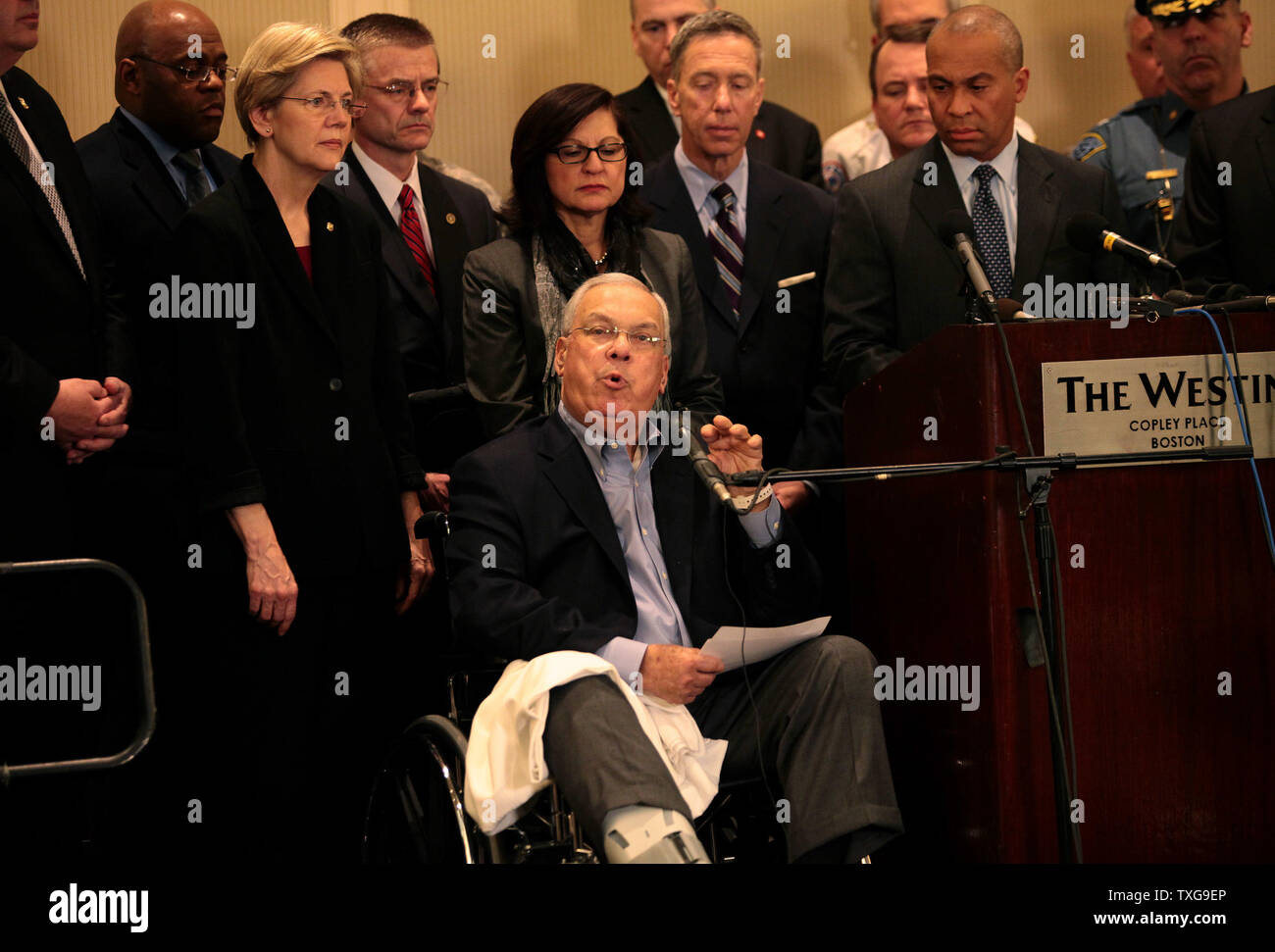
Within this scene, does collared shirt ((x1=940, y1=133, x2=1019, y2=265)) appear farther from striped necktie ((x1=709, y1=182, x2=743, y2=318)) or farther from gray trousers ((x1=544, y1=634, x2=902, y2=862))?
gray trousers ((x1=544, y1=634, x2=902, y2=862))

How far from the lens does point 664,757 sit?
249 centimetres

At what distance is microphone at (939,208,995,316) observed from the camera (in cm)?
241

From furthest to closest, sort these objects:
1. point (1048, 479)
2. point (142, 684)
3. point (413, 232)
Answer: point (413, 232) → point (142, 684) → point (1048, 479)

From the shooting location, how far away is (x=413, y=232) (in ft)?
12.8

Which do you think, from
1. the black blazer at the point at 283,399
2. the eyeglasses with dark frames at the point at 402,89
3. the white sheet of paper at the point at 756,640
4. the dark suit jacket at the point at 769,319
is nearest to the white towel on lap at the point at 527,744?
the white sheet of paper at the point at 756,640

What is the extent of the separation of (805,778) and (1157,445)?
2.70 feet

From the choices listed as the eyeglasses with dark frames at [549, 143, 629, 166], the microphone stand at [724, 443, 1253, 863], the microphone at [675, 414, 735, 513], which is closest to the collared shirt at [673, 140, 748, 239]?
the eyeglasses with dark frames at [549, 143, 629, 166]

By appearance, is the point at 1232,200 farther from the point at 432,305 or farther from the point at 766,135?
the point at 432,305

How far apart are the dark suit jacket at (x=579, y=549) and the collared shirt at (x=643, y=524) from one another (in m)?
0.02

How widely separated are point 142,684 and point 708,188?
2.11 metres

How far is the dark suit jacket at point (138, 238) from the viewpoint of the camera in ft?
10.9

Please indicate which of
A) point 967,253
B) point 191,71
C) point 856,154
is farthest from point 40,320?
point 856,154
